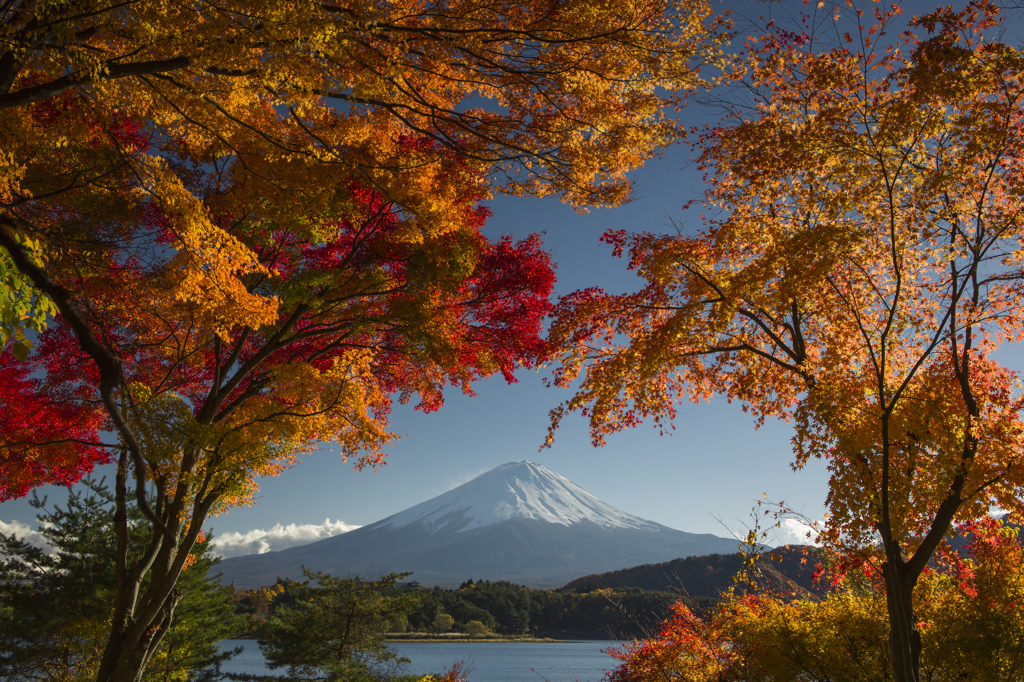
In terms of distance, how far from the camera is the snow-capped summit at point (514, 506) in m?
134

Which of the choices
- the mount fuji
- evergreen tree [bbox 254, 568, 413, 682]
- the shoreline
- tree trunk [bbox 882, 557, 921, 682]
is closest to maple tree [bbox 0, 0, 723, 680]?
tree trunk [bbox 882, 557, 921, 682]

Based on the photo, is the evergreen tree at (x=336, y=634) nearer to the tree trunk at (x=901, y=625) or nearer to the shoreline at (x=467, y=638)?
the tree trunk at (x=901, y=625)

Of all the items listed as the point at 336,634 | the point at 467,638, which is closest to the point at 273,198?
the point at 336,634

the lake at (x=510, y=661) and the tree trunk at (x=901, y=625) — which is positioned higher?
the tree trunk at (x=901, y=625)

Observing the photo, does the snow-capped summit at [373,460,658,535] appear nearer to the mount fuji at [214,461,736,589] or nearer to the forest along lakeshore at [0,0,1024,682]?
the mount fuji at [214,461,736,589]

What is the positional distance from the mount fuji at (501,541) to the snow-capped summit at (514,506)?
271 mm

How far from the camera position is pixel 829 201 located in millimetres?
5684

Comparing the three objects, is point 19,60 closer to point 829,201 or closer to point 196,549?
point 829,201

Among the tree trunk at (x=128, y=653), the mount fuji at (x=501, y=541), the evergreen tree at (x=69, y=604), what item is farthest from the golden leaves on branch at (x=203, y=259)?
the mount fuji at (x=501, y=541)

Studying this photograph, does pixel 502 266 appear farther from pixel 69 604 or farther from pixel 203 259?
pixel 69 604

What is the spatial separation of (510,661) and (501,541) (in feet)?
342

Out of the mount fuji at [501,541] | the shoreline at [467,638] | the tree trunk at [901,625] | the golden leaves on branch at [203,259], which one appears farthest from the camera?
the mount fuji at [501,541]

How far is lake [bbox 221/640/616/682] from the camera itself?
89.9 feet

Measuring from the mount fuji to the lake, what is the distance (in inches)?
2573
